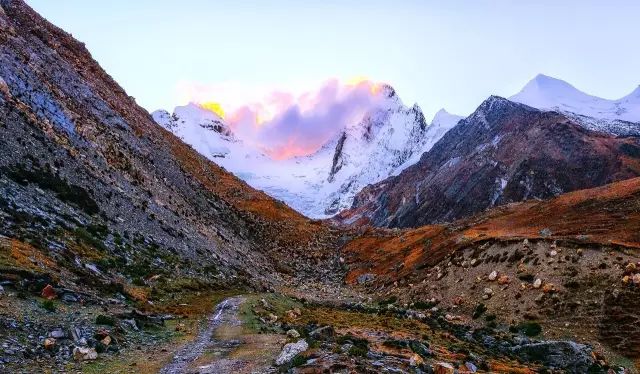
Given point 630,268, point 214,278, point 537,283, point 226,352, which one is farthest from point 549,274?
point 214,278

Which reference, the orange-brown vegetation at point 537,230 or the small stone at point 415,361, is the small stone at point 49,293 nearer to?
the small stone at point 415,361

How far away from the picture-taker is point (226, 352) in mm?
20750

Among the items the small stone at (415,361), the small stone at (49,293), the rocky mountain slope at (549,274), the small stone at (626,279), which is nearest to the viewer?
the small stone at (415,361)

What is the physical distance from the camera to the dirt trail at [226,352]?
58.5 feet

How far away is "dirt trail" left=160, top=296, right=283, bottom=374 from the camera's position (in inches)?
702

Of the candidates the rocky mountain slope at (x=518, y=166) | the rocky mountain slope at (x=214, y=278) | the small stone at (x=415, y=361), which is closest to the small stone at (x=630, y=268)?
the rocky mountain slope at (x=214, y=278)

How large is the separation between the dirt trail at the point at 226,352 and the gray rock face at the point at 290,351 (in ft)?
1.44

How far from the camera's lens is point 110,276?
30172 mm

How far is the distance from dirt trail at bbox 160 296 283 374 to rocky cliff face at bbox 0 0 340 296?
7.76m

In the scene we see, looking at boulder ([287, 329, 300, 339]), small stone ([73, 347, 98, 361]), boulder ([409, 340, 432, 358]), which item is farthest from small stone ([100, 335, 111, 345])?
boulder ([409, 340, 432, 358])


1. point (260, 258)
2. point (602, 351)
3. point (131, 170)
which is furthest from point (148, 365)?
point (260, 258)

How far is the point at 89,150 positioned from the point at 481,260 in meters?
40.2

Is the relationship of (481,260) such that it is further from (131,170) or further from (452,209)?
(452,209)

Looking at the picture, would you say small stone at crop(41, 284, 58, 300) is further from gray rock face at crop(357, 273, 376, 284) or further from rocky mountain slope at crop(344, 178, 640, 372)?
gray rock face at crop(357, 273, 376, 284)
